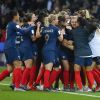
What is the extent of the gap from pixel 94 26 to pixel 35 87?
2326mm

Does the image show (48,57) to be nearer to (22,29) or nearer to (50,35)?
(50,35)

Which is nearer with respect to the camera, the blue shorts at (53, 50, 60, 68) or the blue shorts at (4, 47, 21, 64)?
the blue shorts at (4, 47, 21, 64)

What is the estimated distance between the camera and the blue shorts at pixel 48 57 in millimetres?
17172

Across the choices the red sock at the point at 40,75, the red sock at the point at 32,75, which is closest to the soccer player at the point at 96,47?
the red sock at the point at 40,75

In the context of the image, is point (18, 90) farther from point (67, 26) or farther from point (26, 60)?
point (67, 26)

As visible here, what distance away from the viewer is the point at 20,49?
57.3ft

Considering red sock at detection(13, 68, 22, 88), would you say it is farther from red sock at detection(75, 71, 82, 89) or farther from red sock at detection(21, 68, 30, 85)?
red sock at detection(75, 71, 82, 89)

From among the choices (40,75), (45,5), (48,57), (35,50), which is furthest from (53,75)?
(45,5)

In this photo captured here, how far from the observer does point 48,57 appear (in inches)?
677

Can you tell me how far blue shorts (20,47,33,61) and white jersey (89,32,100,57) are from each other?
1.59m

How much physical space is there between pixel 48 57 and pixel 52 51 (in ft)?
0.62

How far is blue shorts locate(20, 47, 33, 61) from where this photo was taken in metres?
17.3

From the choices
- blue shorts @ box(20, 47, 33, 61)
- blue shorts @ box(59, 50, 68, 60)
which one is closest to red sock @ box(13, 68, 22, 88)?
blue shorts @ box(20, 47, 33, 61)

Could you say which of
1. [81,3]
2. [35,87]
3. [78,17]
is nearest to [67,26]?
[78,17]
